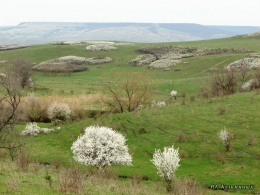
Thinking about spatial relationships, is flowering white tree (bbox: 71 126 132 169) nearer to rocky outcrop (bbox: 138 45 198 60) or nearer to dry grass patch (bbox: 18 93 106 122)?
dry grass patch (bbox: 18 93 106 122)

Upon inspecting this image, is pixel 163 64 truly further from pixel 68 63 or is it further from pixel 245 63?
pixel 68 63

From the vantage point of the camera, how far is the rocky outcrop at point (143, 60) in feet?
407

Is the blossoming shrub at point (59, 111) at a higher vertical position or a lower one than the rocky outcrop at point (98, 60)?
lower

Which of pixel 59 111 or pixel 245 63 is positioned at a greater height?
pixel 245 63

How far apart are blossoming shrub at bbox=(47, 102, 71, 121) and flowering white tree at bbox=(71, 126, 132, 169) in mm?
24711

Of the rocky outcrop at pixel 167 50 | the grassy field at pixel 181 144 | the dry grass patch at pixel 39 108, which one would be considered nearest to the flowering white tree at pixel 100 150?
the grassy field at pixel 181 144

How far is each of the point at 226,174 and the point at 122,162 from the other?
9766 mm

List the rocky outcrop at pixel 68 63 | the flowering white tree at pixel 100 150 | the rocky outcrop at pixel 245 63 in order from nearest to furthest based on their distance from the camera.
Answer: the flowering white tree at pixel 100 150
the rocky outcrop at pixel 245 63
the rocky outcrop at pixel 68 63

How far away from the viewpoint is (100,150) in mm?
31406

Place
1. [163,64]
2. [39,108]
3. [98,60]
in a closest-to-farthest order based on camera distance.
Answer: [39,108] < [163,64] < [98,60]

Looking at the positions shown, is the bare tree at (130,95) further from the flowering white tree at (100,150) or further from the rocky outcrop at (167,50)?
the rocky outcrop at (167,50)

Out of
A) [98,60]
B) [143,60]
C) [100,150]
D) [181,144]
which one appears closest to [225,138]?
[181,144]

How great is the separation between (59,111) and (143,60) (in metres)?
74.6

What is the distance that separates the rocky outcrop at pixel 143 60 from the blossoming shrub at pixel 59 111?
68.4 m
